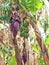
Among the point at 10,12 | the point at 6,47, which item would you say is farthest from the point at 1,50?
the point at 10,12

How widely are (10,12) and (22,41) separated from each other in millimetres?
235

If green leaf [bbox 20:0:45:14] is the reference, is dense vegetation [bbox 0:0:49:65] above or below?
below

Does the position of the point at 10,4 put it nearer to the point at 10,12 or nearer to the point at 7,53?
the point at 10,12

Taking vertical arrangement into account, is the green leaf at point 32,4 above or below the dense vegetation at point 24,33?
above

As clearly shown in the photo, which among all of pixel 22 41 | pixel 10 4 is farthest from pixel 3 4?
pixel 22 41

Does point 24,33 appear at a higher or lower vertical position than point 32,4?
lower

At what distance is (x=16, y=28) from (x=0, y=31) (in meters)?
0.12

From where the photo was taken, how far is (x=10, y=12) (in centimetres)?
355

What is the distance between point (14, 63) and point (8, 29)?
26cm

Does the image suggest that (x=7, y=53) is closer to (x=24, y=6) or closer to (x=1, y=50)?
(x=1, y=50)

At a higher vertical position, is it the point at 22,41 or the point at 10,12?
the point at 10,12

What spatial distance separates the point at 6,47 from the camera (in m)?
3.54

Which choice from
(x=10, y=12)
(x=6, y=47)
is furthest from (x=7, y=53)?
(x=10, y=12)

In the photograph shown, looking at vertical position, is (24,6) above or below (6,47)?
above
